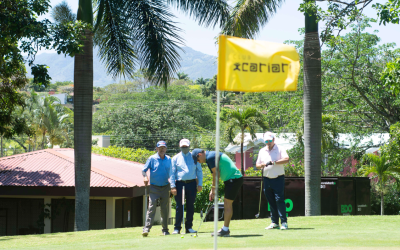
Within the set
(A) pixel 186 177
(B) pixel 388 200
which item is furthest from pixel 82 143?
(B) pixel 388 200

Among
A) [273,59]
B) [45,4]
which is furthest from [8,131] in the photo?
[273,59]

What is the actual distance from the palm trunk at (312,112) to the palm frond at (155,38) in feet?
12.8

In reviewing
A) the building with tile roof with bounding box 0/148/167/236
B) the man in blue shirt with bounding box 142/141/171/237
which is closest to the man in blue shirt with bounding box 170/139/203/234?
the man in blue shirt with bounding box 142/141/171/237

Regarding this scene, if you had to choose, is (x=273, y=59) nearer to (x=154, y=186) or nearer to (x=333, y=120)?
(x=154, y=186)

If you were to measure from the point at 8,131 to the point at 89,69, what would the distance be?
5203 mm

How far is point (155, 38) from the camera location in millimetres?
14094

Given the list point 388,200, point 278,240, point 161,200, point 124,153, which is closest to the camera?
point 278,240

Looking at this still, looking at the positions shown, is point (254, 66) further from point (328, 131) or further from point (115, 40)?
point (328, 131)

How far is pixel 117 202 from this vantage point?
17.8m

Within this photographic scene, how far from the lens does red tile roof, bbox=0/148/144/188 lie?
52.4 feet

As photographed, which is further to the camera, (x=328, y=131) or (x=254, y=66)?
(x=328, y=131)

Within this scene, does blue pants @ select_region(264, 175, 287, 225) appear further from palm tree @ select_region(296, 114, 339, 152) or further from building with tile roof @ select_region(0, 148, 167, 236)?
palm tree @ select_region(296, 114, 339, 152)

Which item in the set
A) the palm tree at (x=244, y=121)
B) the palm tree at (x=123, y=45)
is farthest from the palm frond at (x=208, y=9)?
the palm tree at (x=244, y=121)

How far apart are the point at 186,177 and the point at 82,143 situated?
5399mm
